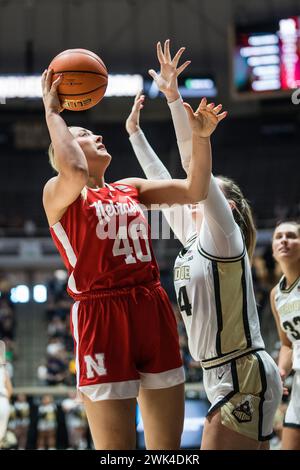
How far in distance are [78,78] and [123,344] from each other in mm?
1314

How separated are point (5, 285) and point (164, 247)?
441 centimetres

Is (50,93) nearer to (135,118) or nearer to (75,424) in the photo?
(135,118)

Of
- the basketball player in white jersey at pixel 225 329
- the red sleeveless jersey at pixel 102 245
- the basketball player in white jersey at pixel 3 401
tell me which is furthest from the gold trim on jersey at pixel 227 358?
the basketball player in white jersey at pixel 3 401

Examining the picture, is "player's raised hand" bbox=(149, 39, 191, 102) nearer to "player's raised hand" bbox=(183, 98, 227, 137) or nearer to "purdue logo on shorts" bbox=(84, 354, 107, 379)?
"player's raised hand" bbox=(183, 98, 227, 137)

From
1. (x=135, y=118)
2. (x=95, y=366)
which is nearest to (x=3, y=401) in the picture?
(x=135, y=118)

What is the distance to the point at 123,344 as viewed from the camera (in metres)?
3.12

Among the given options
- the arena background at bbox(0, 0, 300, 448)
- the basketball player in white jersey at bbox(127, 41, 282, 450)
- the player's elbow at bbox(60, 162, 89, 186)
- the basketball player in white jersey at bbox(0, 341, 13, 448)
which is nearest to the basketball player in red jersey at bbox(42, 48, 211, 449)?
the player's elbow at bbox(60, 162, 89, 186)

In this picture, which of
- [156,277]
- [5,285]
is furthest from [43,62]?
[156,277]

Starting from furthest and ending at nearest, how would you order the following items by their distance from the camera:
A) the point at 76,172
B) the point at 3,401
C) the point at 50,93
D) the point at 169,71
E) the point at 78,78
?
the point at 3,401 < the point at 169,71 < the point at 78,78 < the point at 50,93 < the point at 76,172

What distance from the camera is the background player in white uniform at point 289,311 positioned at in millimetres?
4586

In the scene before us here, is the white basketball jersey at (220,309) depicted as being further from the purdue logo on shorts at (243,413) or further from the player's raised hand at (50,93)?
the player's raised hand at (50,93)

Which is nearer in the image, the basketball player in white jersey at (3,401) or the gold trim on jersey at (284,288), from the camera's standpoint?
the gold trim on jersey at (284,288)

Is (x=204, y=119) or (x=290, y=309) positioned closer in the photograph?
(x=204, y=119)
